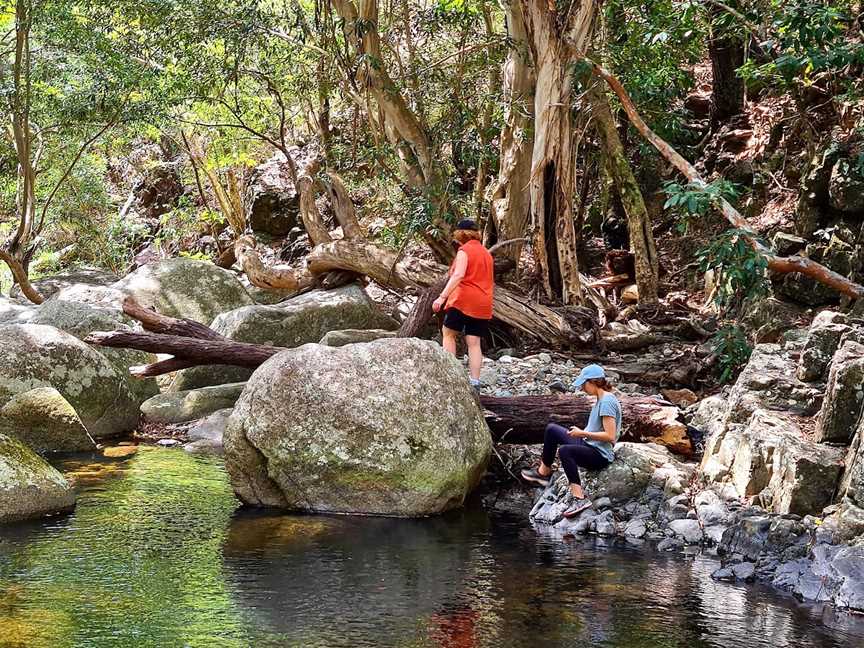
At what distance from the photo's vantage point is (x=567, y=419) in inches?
352

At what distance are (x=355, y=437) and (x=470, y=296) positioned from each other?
244 centimetres

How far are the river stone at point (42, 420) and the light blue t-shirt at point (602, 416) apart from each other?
5.67 metres

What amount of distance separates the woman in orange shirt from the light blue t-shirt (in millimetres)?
1824

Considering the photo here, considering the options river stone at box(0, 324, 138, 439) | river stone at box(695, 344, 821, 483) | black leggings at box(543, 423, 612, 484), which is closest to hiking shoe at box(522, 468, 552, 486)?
black leggings at box(543, 423, 612, 484)

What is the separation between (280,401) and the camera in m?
7.89

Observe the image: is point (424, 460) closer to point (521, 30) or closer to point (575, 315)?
point (575, 315)

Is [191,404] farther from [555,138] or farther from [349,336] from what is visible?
[555,138]

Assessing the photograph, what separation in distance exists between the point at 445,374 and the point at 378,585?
2.38 metres

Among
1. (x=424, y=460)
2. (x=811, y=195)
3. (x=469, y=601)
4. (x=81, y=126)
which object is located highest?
(x=81, y=126)

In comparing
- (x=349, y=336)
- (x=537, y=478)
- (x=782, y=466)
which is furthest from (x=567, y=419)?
(x=349, y=336)

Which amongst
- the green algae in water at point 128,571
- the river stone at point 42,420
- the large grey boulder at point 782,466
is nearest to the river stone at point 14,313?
the river stone at point 42,420

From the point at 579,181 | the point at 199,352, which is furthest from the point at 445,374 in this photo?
the point at 579,181

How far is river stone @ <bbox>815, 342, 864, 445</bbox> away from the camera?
688 cm

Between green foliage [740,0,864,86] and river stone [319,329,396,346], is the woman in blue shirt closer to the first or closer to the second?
green foliage [740,0,864,86]
